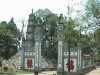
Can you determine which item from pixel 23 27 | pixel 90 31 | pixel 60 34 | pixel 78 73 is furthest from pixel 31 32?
pixel 90 31

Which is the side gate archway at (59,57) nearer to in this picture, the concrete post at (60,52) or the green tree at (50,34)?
the concrete post at (60,52)

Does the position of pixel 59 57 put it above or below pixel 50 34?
below

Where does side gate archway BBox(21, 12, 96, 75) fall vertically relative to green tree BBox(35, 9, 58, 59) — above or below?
below

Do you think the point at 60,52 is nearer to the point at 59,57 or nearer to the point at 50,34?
the point at 59,57

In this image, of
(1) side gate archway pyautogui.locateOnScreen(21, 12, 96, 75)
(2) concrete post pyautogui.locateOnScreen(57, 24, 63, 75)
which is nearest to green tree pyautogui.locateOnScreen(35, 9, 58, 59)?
(1) side gate archway pyautogui.locateOnScreen(21, 12, 96, 75)

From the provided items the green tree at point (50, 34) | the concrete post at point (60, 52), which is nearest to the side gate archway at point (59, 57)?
the concrete post at point (60, 52)

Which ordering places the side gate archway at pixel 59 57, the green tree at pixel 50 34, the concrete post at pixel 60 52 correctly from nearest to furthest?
the side gate archway at pixel 59 57 → the concrete post at pixel 60 52 → the green tree at pixel 50 34

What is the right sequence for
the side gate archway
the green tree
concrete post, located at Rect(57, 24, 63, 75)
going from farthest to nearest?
1. the green tree
2. concrete post, located at Rect(57, 24, 63, 75)
3. the side gate archway

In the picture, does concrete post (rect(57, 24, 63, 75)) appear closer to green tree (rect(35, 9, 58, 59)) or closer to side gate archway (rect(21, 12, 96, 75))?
side gate archway (rect(21, 12, 96, 75))

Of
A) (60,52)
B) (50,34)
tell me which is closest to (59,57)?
(60,52)

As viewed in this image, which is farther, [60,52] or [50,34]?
[50,34]

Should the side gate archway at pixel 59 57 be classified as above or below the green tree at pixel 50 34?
below

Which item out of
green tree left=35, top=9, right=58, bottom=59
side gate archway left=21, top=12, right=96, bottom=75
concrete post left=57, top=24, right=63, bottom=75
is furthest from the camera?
green tree left=35, top=9, right=58, bottom=59

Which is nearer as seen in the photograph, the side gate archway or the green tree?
the side gate archway
